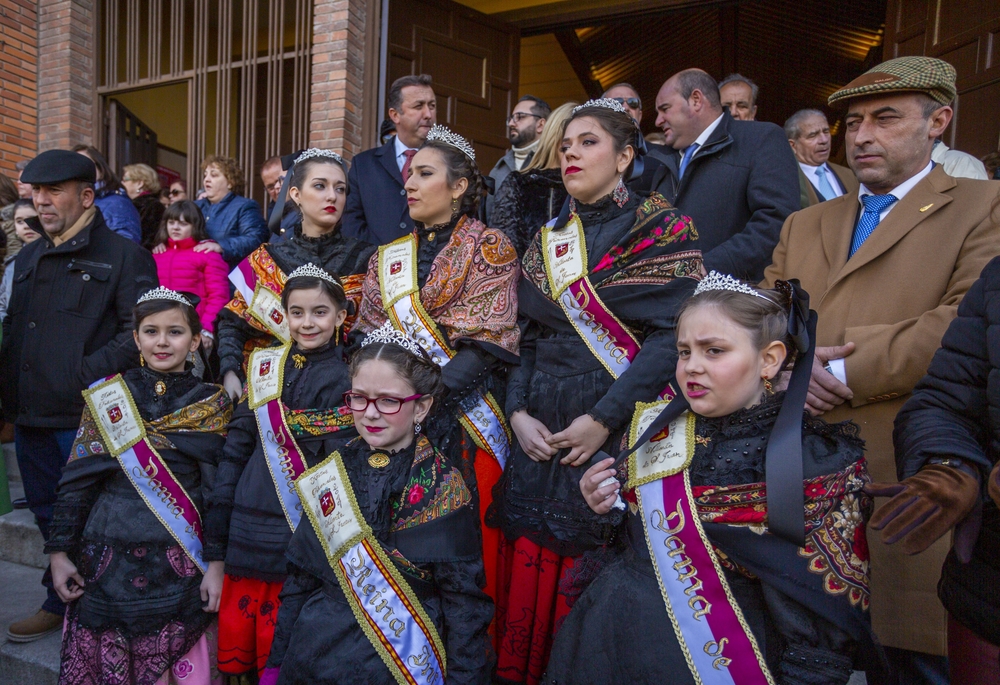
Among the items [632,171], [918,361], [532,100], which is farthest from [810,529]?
[532,100]

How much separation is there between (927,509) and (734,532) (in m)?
0.38

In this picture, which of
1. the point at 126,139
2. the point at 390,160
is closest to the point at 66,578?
the point at 390,160

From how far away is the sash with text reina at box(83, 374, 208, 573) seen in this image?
273cm

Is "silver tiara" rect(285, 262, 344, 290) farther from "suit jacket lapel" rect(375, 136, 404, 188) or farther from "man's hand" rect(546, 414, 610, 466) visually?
"suit jacket lapel" rect(375, 136, 404, 188)

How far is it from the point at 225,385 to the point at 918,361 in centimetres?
239

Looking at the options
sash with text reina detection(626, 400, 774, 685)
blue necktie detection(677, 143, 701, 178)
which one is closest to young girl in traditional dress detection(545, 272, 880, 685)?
sash with text reina detection(626, 400, 774, 685)

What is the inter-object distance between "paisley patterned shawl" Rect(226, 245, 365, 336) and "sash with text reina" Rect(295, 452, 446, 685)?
105 cm

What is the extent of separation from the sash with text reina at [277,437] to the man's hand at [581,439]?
913 mm

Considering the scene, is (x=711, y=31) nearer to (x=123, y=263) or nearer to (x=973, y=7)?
(x=973, y=7)

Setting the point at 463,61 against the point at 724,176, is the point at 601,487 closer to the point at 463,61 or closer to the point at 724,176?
the point at 724,176

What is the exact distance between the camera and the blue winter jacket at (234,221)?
5.05 meters

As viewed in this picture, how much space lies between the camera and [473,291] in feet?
8.48

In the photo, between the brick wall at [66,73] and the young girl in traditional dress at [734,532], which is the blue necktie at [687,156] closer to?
the young girl in traditional dress at [734,532]

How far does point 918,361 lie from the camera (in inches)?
76.7
